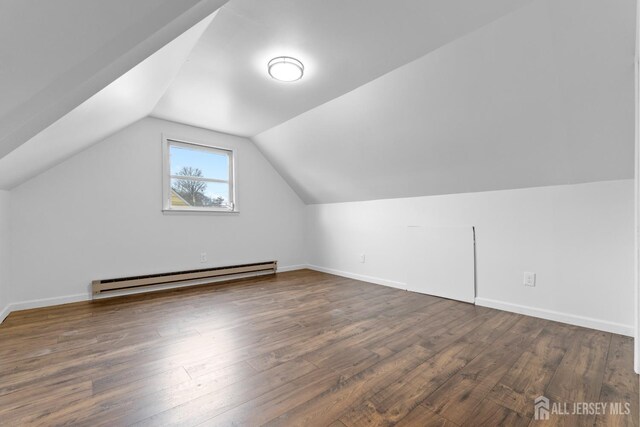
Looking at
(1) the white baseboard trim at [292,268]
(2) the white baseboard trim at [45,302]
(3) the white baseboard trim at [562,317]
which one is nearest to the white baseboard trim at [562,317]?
(3) the white baseboard trim at [562,317]

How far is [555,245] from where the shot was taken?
2.47 m

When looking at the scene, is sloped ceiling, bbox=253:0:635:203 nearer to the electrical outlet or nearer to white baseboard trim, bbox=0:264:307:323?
the electrical outlet

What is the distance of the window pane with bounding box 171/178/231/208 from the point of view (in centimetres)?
397

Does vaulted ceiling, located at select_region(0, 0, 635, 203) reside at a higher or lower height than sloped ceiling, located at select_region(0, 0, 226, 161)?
higher

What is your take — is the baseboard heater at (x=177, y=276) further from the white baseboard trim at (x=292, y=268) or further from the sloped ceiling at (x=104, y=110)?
the sloped ceiling at (x=104, y=110)

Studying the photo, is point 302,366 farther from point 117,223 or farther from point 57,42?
point 117,223

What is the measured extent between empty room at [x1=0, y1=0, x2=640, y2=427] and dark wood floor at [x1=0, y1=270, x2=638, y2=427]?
0.02 metres

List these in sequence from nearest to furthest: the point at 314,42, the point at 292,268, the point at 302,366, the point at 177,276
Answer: the point at 302,366
the point at 314,42
the point at 177,276
the point at 292,268

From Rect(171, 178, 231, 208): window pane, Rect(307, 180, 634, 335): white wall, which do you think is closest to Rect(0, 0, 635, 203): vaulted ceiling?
Rect(307, 180, 634, 335): white wall

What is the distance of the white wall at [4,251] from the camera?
100.0 inches

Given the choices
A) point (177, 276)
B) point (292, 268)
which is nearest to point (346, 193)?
point (292, 268)

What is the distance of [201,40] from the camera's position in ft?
6.86

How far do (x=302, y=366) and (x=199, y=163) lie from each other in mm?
3467

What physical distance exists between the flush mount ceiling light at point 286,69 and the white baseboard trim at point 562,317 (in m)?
2.86
